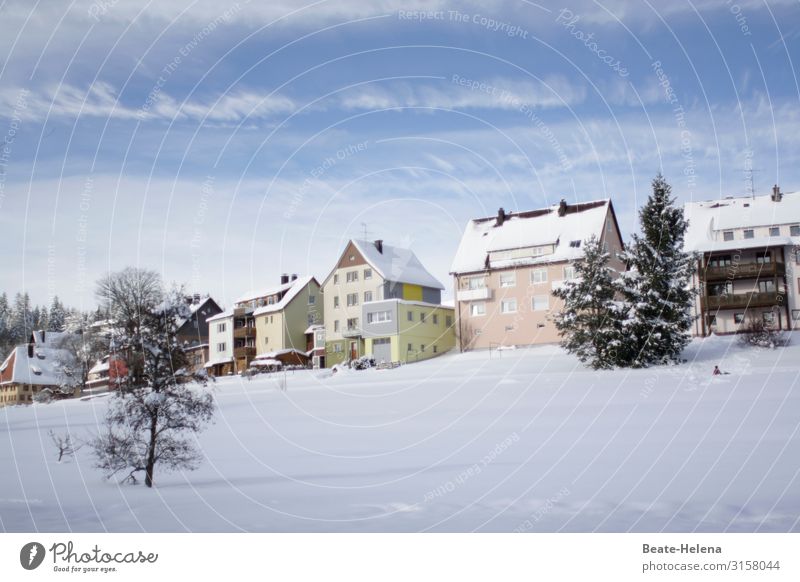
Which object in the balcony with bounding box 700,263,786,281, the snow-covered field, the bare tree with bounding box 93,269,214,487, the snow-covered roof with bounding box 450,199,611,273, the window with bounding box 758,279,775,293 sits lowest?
the snow-covered field

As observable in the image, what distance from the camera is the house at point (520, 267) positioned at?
31.3m

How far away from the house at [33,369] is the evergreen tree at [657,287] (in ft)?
57.4

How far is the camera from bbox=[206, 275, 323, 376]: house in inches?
978

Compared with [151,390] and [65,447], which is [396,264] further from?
[151,390]

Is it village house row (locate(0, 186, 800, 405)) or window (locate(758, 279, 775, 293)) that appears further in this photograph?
window (locate(758, 279, 775, 293))

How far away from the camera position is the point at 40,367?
2714 centimetres

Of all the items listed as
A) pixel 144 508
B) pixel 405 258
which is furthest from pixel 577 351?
pixel 144 508

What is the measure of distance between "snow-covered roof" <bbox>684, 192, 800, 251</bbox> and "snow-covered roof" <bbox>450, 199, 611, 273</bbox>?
4.21 meters

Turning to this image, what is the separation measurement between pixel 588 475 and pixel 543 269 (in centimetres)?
2092

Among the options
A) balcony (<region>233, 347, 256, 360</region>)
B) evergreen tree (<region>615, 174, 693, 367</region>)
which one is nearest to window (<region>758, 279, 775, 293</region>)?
evergreen tree (<region>615, 174, 693, 367</region>)

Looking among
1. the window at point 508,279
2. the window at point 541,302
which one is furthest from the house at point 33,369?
the window at point 541,302

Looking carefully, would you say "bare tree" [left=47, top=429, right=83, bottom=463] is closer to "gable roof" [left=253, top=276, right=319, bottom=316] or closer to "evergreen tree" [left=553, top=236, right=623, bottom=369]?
"gable roof" [left=253, top=276, right=319, bottom=316]

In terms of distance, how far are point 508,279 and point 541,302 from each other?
7.04 feet
